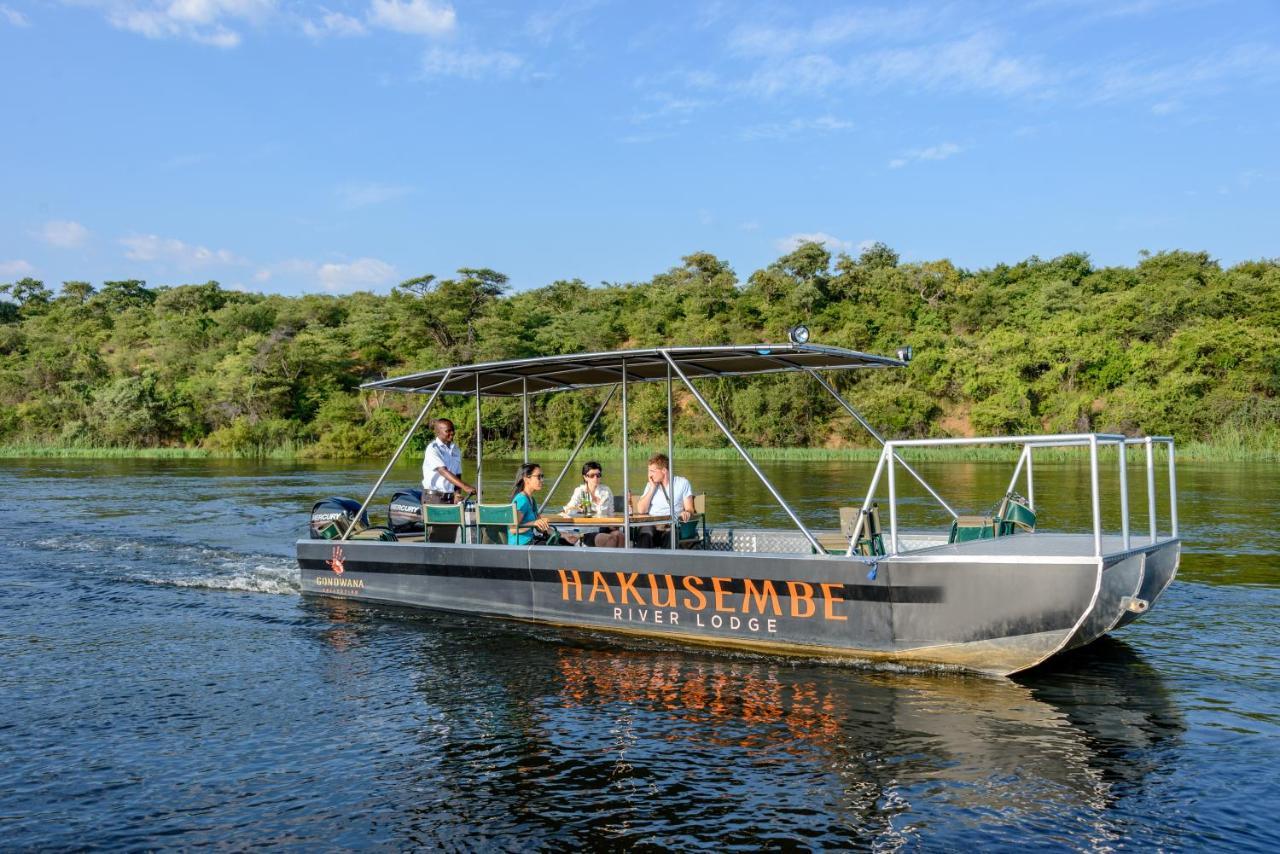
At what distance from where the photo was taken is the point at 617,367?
431 inches

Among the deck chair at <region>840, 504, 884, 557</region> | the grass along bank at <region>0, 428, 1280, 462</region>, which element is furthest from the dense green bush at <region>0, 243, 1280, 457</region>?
the deck chair at <region>840, 504, 884, 557</region>


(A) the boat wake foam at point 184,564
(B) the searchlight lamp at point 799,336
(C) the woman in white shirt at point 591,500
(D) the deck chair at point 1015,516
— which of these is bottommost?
(A) the boat wake foam at point 184,564

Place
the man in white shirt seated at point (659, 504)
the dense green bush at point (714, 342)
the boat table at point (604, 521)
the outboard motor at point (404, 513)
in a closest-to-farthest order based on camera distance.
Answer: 1. the boat table at point (604, 521)
2. the man in white shirt seated at point (659, 504)
3. the outboard motor at point (404, 513)
4. the dense green bush at point (714, 342)

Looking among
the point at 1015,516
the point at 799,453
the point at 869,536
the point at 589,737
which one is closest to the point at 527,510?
the point at 869,536

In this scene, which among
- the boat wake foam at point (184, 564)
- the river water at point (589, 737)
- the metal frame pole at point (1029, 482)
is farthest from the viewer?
the boat wake foam at point (184, 564)

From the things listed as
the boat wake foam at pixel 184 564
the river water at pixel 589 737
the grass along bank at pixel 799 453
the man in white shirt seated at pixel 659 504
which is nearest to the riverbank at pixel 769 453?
the grass along bank at pixel 799 453

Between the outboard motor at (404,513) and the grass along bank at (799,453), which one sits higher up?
the grass along bank at (799,453)

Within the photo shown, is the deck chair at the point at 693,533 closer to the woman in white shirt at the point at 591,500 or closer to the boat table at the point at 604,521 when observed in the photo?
the boat table at the point at 604,521

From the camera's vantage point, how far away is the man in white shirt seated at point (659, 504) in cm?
1026

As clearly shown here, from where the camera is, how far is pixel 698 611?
8.85m

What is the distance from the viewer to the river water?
5.41 metres

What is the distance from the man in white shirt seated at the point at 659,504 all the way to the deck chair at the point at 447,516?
1.90m

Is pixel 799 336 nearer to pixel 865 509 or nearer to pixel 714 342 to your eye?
pixel 865 509

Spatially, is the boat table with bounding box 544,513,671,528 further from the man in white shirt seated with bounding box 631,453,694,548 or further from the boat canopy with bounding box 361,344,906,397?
the boat canopy with bounding box 361,344,906,397
